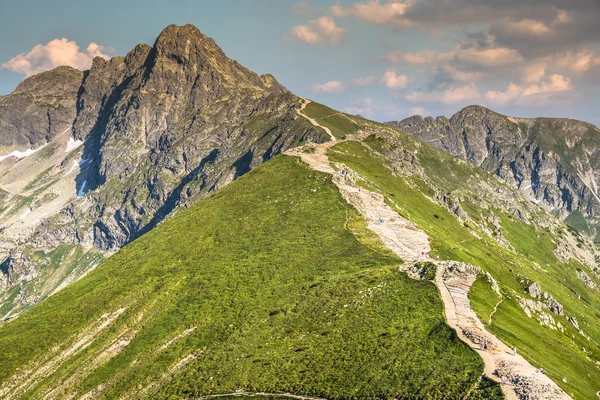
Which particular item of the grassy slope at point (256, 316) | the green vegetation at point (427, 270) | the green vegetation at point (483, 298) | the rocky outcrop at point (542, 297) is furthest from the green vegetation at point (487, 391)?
the rocky outcrop at point (542, 297)

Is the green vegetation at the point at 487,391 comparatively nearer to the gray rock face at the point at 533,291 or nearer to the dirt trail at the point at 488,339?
the dirt trail at the point at 488,339

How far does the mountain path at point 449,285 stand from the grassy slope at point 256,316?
2810mm

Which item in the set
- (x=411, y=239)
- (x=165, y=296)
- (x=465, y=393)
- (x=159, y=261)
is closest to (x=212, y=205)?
(x=159, y=261)

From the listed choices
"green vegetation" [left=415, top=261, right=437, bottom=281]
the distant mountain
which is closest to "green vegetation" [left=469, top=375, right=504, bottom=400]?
the distant mountain

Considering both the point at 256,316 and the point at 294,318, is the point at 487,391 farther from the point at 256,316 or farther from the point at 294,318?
the point at 256,316

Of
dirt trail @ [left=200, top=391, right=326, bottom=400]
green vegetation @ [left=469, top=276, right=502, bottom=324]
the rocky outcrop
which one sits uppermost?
green vegetation @ [left=469, top=276, right=502, bottom=324]

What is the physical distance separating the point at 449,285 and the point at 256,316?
4237 cm

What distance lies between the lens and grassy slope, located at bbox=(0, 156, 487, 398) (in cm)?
7106

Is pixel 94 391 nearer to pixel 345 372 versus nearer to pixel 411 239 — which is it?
pixel 345 372

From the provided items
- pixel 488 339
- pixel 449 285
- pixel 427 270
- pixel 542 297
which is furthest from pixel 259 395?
pixel 542 297

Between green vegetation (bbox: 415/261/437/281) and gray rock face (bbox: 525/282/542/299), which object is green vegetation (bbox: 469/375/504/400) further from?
gray rock face (bbox: 525/282/542/299)

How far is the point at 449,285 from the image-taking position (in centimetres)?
9225

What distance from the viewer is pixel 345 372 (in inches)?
2768

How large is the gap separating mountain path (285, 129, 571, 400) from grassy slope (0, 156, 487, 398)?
2.81 metres
